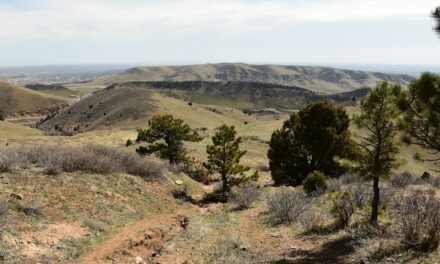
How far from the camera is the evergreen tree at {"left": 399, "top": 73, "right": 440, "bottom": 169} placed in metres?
10.2

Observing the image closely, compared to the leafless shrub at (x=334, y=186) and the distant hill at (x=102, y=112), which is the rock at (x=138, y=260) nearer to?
the leafless shrub at (x=334, y=186)

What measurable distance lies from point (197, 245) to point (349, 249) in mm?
5081

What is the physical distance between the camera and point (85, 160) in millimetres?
20688

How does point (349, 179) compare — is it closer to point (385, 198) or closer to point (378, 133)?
point (385, 198)

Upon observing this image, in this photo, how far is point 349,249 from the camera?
41.3ft

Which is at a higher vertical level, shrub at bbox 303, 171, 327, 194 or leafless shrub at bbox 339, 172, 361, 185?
shrub at bbox 303, 171, 327, 194

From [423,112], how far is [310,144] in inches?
767

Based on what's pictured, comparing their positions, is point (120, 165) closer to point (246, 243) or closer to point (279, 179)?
point (246, 243)

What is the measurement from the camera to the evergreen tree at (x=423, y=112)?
1023cm

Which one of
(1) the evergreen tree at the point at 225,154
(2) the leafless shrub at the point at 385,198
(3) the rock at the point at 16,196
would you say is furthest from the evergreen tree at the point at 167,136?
(2) the leafless shrub at the point at 385,198

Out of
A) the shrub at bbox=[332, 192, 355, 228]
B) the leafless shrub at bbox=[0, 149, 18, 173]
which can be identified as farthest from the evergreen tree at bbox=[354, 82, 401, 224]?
the leafless shrub at bbox=[0, 149, 18, 173]

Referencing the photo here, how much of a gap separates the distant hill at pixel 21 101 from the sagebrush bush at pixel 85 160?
139917 millimetres

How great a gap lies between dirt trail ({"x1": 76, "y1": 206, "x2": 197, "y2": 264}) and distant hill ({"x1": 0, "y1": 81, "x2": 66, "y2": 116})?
14659 cm

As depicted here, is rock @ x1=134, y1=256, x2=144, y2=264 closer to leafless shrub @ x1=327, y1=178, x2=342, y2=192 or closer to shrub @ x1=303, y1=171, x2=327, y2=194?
shrub @ x1=303, y1=171, x2=327, y2=194
